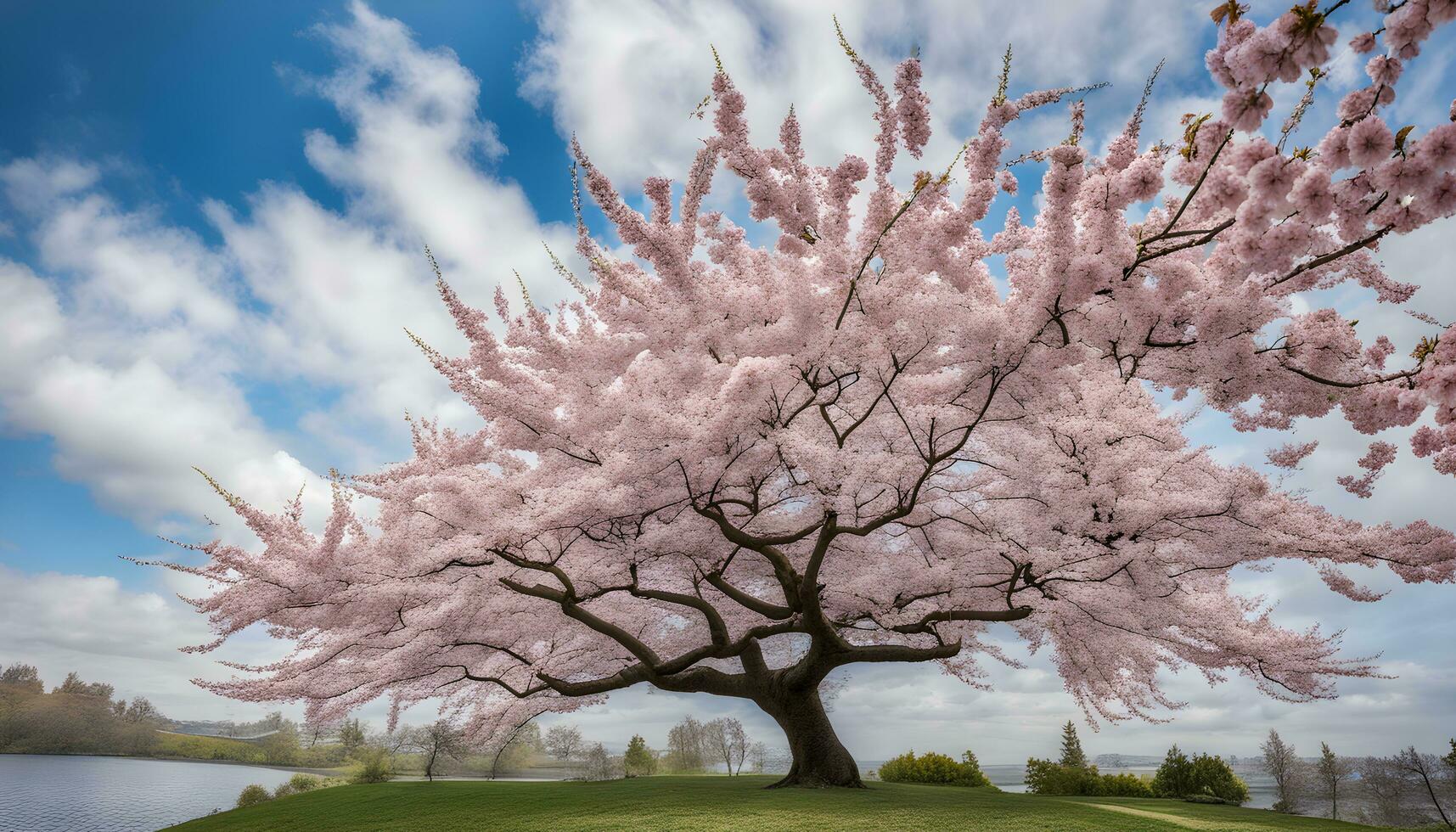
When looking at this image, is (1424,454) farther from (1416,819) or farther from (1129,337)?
(1416,819)

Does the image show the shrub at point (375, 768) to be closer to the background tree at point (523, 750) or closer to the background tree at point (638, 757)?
the background tree at point (523, 750)

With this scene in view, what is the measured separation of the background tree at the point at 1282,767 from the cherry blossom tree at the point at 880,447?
280 inches

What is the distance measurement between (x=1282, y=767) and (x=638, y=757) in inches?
711

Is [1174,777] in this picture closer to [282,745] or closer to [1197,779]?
[1197,779]

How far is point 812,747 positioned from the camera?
1237 centimetres

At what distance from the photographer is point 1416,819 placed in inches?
519

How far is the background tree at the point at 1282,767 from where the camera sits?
16.1 m

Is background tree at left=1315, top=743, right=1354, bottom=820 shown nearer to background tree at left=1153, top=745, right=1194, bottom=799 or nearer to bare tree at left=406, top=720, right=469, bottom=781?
background tree at left=1153, top=745, right=1194, bottom=799

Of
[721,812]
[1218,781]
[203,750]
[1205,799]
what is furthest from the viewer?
[203,750]

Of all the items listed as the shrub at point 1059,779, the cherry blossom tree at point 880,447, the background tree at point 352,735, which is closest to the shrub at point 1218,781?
the shrub at point 1059,779

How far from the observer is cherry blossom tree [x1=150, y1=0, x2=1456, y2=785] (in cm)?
712

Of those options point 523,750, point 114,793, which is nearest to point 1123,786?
point 523,750

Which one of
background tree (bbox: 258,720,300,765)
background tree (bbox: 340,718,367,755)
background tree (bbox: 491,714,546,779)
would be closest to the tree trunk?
background tree (bbox: 491,714,546,779)

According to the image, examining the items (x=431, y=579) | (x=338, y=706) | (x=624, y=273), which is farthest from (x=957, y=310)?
(x=338, y=706)
